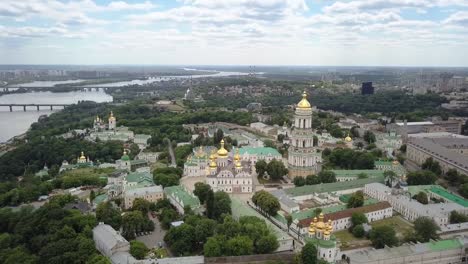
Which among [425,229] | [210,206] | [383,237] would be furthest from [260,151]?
[425,229]

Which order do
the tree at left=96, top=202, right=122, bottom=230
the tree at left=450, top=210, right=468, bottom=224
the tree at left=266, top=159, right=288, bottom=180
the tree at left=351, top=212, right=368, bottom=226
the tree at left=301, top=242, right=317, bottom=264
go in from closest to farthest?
1. the tree at left=301, top=242, right=317, bottom=264
2. the tree at left=96, top=202, right=122, bottom=230
3. the tree at left=351, top=212, right=368, bottom=226
4. the tree at left=450, top=210, right=468, bottom=224
5. the tree at left=266, top=159, right=288, bottom=180

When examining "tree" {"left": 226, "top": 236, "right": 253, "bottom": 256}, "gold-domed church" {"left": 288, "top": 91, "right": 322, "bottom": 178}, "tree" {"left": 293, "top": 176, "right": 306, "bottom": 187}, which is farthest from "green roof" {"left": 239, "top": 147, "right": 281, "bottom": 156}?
"tree" {"left": 226, "top": 236, "right": 253, "bottom": 256}

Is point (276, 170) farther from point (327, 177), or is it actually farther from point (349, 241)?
point (349, 241)

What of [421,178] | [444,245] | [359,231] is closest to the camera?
[444,245]

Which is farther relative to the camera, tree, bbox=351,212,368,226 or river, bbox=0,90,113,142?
river, bbox=0,90,113,142

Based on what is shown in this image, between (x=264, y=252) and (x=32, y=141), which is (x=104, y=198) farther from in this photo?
(x=32, y=141)

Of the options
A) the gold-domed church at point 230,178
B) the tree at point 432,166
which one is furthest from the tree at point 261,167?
the tree at point 432,166

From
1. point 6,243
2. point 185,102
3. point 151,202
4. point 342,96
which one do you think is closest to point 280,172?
point 151,202

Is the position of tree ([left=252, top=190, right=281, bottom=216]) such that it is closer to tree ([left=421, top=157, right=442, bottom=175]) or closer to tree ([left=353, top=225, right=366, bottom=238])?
tree ([left=353, top=225, right=366, bottom=238])
